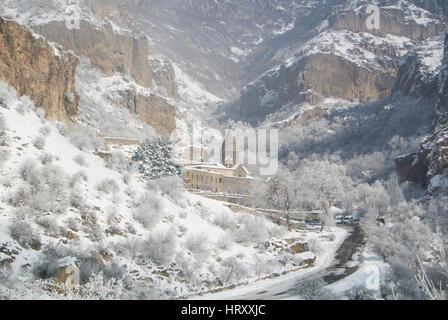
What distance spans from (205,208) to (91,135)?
1376cm

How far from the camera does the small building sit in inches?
2835

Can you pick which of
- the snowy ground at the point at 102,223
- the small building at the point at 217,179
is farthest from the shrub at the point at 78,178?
the small building at the point at 217,179

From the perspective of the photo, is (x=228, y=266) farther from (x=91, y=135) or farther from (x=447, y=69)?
(x=447, y=69)

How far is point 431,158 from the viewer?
245 ft

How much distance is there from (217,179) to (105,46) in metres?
75.0

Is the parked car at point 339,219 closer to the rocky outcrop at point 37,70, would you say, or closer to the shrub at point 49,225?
the rocky outcrop at point 37,70

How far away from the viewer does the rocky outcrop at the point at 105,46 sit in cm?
11292

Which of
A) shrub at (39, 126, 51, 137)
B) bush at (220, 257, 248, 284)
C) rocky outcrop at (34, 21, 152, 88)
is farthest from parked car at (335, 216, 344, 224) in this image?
rocky outcrop at (34, 21, 152, 88)

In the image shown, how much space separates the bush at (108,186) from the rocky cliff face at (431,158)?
59637 millimetres

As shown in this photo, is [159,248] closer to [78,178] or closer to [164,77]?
[78,178]

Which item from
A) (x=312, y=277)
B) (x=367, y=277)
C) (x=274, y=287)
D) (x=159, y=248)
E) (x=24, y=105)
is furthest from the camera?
(x=24, y=105)

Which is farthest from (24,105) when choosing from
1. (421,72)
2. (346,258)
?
Result: (421,72)
